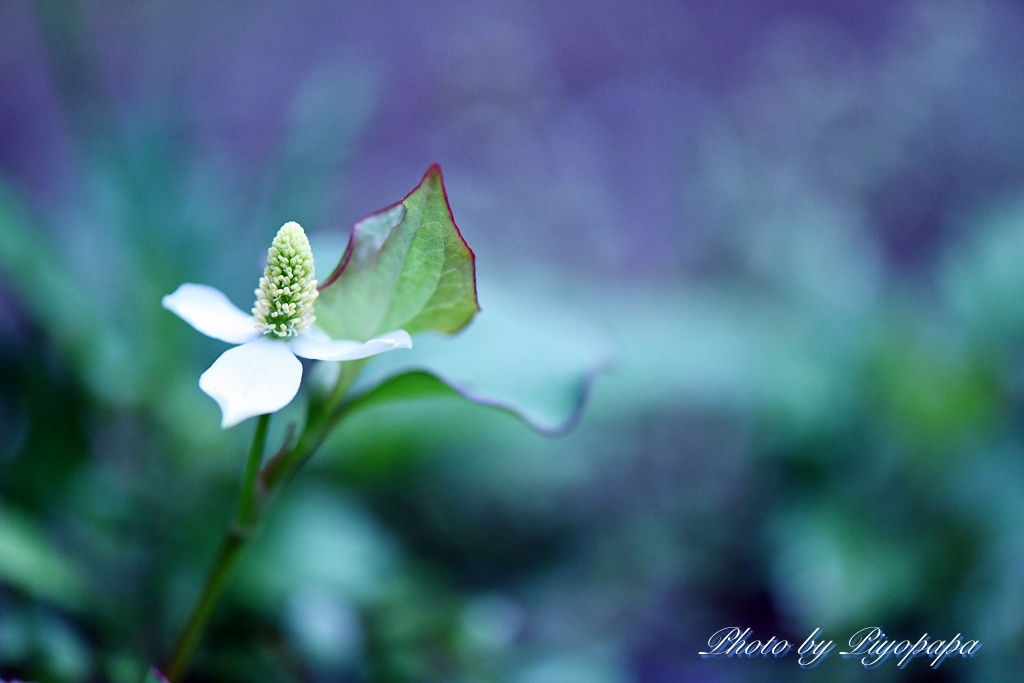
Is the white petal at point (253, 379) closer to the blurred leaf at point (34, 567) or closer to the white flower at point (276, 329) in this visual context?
the white flower at point (276, 329)

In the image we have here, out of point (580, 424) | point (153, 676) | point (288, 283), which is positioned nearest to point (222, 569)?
point (153, 676)

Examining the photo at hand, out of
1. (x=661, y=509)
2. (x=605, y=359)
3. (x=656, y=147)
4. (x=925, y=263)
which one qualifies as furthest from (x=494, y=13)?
(x=605, y=359)

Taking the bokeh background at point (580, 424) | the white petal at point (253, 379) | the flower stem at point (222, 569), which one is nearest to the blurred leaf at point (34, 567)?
the bokeh background at point (580, 424)

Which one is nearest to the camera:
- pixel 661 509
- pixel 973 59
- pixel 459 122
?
pixel 661 509

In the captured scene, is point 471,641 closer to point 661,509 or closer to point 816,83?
point 661,509

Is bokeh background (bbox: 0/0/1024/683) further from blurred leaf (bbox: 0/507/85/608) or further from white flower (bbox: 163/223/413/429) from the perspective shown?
white flower (bbox: 163/223/413/429)

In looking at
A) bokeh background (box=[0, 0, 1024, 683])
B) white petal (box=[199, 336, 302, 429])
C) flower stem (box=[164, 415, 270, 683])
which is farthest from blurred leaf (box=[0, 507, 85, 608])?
white petal (box=[199, 336, 302, 429])

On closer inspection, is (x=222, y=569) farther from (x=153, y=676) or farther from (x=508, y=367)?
(x=508, y=367)
